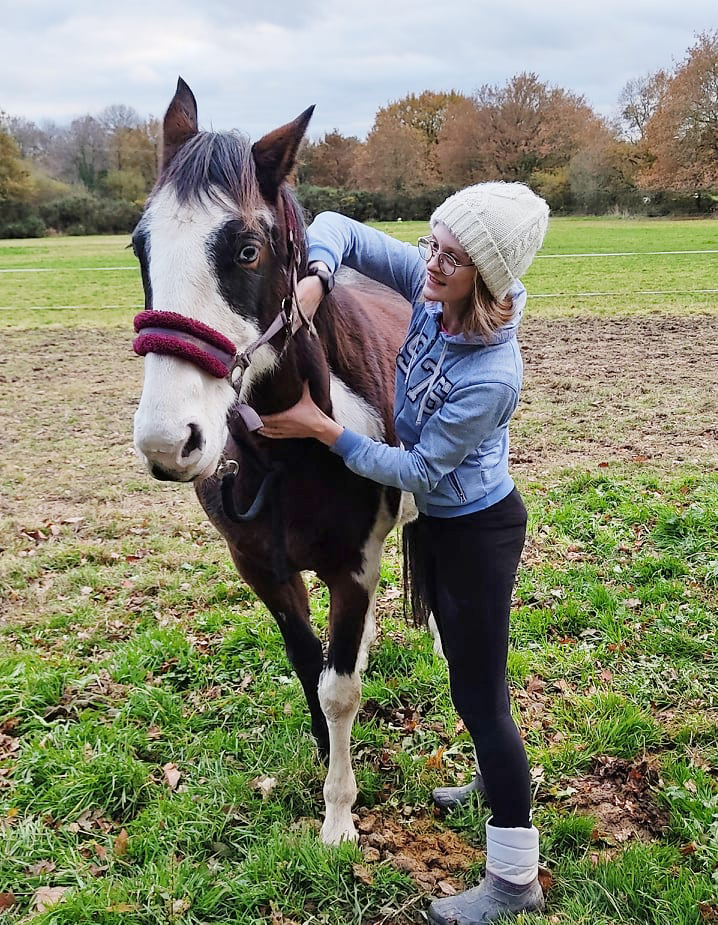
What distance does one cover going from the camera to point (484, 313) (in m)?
1.93

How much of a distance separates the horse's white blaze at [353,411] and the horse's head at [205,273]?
50 cm

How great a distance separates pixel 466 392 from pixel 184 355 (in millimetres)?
752

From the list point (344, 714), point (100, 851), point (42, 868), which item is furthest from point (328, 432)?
point (42, 868)

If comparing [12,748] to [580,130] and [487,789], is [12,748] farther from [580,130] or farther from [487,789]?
[580,130]

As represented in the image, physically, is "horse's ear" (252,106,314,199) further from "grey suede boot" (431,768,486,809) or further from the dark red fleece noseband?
"grey suede boot" (431,768,486,809)

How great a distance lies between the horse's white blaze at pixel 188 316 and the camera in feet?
5.20

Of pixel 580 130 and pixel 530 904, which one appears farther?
pixel 580 130

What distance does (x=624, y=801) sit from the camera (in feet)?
8.91

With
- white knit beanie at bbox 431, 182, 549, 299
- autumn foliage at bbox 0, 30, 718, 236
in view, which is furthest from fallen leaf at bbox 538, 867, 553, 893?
autumn foliage at bbox 0, 30, 718, 236

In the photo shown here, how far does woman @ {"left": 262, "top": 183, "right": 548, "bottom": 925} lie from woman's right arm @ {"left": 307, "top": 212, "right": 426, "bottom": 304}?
119 millimetres

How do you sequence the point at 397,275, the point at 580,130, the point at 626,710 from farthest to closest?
the point at 580,130 → the point at 626,710 → the point at 397,275

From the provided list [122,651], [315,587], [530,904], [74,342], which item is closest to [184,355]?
[530,904]

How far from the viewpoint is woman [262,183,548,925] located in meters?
1.94

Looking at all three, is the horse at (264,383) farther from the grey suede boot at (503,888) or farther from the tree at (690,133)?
the tree at (690,133)
